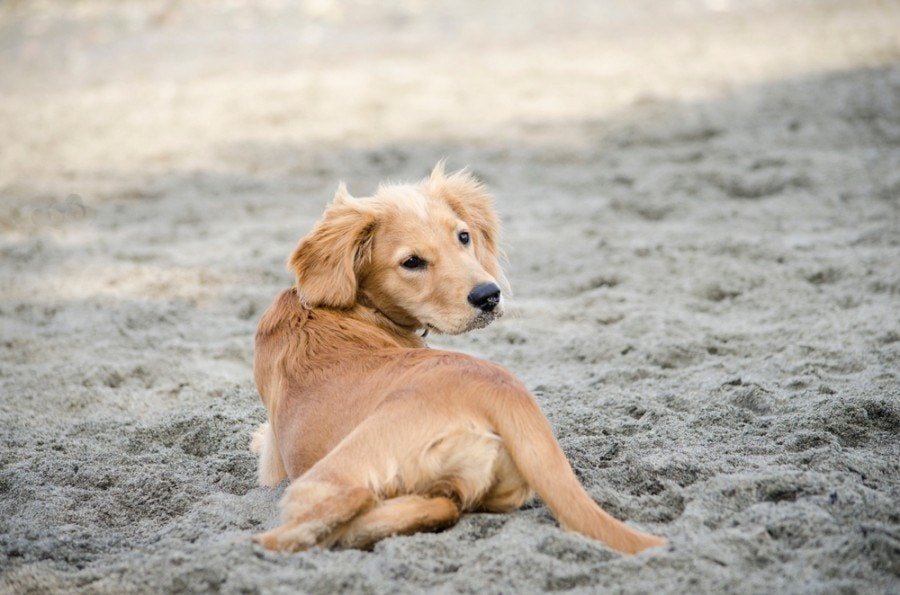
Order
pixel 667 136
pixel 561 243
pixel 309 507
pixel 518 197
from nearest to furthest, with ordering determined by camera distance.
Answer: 1. pixel 309 507
2. pixel 561 243
3. pixel 518 197
4. pixel 667 136

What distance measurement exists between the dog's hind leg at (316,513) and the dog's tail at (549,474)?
1.47ft

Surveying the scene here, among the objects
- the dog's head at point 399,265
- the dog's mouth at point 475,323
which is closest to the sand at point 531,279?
the dog's mouth at point 475,323

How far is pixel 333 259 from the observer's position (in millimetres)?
3543

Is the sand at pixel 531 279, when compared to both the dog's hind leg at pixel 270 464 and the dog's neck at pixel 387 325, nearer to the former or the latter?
the dog's hind leg at pixel 270 464

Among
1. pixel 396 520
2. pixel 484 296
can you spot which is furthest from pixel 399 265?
pixel 396 520

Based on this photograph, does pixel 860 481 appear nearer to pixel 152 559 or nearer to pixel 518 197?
pixel 152 559

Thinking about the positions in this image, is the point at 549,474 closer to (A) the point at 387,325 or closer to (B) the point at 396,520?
(B) the point at 396,520

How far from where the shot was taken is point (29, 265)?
642 cm

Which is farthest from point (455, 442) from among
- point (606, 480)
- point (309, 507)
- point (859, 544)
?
point (859, 544)

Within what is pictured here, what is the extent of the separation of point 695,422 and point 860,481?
0.77 meters

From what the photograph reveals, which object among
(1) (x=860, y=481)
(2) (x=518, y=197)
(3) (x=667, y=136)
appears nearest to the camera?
(1) (x=860, y=481)

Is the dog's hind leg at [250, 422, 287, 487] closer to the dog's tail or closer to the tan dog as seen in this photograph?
the tan dog

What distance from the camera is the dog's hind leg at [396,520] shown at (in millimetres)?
2695

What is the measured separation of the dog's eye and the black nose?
0.86 feet
